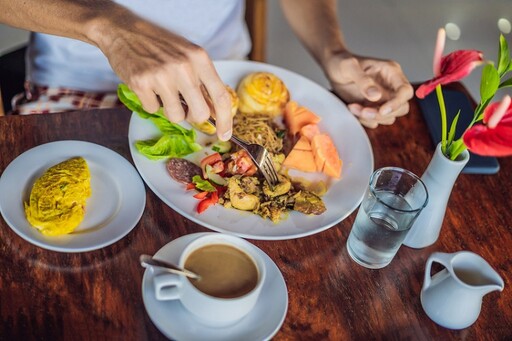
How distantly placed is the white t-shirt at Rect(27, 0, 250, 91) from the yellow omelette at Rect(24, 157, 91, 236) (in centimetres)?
48

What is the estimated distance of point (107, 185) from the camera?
1.16m

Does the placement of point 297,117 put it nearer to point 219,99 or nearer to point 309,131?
point 309,131

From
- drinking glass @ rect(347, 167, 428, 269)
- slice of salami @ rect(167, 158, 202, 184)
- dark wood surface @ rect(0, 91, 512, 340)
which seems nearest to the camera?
dark wood surface @ rect(0, 91, 512, 340)

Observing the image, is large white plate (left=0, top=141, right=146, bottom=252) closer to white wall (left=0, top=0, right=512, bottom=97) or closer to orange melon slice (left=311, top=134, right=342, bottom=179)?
orange melon slice (left=311, top=134, right=342, bottom=179)

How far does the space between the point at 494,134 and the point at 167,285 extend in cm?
55

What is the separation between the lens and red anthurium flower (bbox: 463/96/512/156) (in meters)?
0.84

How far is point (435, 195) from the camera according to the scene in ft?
3.67

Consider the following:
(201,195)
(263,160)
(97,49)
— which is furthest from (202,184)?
(97,49)

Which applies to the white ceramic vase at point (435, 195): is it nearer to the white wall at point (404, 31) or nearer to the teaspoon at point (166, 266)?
the teaspoon at point (166, 266)

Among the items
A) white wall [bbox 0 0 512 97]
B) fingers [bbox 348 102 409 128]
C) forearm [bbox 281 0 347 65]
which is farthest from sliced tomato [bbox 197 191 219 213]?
white wall [bbox 0 0 512 97]

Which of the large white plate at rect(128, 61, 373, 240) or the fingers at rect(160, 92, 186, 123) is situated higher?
the fingers at rect(160, 92, 186, 123)

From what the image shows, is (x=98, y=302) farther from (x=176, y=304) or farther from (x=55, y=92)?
(x=55, y=92)

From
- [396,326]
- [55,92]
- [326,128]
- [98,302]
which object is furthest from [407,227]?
[55,92]

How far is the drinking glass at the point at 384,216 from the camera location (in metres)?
1.07
